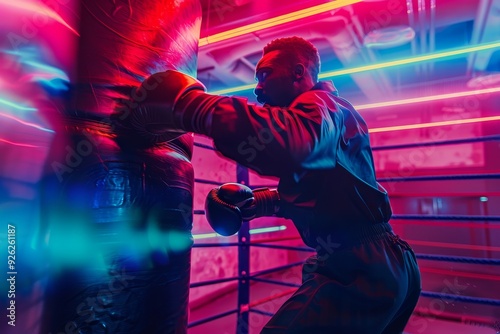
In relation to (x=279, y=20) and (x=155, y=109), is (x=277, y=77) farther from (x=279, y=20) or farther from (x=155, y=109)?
(x=279, y=20)

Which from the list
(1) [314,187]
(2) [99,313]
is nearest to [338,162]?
(1) [314,187]

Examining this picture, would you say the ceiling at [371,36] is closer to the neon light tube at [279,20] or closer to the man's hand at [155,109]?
the neon light tube at [279,20]

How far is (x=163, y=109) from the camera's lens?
2.66 ft

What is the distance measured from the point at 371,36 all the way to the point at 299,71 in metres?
2.12

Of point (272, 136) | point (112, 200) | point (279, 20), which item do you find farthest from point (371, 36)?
point (112, 200)

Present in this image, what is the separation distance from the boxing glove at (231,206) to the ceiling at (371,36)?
3.33ft

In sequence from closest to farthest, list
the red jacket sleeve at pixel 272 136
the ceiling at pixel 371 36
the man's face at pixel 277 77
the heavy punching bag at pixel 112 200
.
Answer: the red jacket sleeve at pixel 272 136 < the heavy punching bag at pixel 112 200 < the man's face at pixel 277 77 < the ceiling at pixel 371 36

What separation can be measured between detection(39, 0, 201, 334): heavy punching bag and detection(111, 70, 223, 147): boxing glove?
0.02 metres

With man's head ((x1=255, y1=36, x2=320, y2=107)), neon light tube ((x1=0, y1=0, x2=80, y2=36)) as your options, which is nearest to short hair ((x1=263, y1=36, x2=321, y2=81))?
man's head ((x1=255, y1=36, x2=320, y2=107))

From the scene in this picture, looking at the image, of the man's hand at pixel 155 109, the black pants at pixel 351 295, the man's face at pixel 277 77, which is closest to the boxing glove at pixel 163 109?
the man's hand at pixel 155 109

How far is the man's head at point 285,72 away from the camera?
0.95 m

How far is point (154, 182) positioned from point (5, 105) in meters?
0.40

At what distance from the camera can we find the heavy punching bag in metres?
0.79

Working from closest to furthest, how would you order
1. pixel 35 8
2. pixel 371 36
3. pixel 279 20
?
1. pixel 35 8
2. pixel 279 20
3. pixel 371 36
